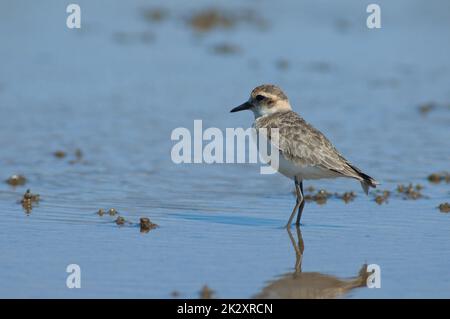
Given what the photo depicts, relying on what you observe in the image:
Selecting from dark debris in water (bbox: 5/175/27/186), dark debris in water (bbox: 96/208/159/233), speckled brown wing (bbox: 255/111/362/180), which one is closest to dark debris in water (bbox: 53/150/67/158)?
dark debris in water (bbox: 5/175/27/186)

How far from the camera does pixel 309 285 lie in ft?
25.3

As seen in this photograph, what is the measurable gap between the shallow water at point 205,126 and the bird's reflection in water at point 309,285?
0.24ft

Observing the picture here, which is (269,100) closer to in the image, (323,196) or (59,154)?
(323,196)

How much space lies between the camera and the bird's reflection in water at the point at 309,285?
24.5 ft

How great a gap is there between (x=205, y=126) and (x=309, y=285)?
6115 millimetres

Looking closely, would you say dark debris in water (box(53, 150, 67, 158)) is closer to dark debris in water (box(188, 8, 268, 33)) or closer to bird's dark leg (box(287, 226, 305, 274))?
bird's dark leg (box(287, 226, 305, 274))

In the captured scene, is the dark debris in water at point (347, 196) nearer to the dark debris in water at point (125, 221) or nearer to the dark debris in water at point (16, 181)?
the dark debris in water at point (125, 221)

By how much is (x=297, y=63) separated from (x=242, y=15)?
392cm

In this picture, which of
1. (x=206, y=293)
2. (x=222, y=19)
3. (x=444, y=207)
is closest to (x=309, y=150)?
(x=444, y=207)

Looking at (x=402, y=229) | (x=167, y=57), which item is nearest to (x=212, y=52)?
(x=167, y=57)

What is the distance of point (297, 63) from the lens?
676 inches

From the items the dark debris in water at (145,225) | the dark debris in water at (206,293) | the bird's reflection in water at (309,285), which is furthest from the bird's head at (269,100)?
the dark debris in water at (206,293)

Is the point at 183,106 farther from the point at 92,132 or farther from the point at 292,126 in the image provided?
the point at 292,126
